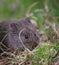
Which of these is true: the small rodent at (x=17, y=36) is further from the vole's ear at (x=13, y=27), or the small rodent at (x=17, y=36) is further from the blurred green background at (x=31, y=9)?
the blurred green background at (x=31, y=9)

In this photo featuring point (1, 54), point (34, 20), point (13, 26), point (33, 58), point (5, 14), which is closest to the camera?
point (33, 58)

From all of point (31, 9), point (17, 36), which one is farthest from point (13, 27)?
point (31, 9)

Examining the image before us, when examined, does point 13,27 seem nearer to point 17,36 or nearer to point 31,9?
point 17,36

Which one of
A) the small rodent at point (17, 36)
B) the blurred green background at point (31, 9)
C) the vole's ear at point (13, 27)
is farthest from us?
the blurred green background at point (31, 9)

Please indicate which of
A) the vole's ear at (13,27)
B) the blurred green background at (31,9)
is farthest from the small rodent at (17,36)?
the blurred green background at (31,9)

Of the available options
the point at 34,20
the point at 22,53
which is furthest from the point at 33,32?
the point at 34,20

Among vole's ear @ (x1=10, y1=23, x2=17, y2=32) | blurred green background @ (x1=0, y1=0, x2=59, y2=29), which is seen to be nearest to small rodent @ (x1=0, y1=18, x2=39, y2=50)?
vole's ear @ (x1=10, y1=23, x2=17, y2=32)

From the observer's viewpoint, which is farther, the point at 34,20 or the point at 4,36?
the point at 34,20

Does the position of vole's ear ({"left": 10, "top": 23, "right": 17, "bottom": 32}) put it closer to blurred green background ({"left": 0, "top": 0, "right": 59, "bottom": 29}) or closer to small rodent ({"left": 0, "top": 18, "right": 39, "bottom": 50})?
small rodent ({"left": 0, "top": 18, "right": 39, "bottom": 50})

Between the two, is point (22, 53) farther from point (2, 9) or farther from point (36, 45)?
point (2, 9)
